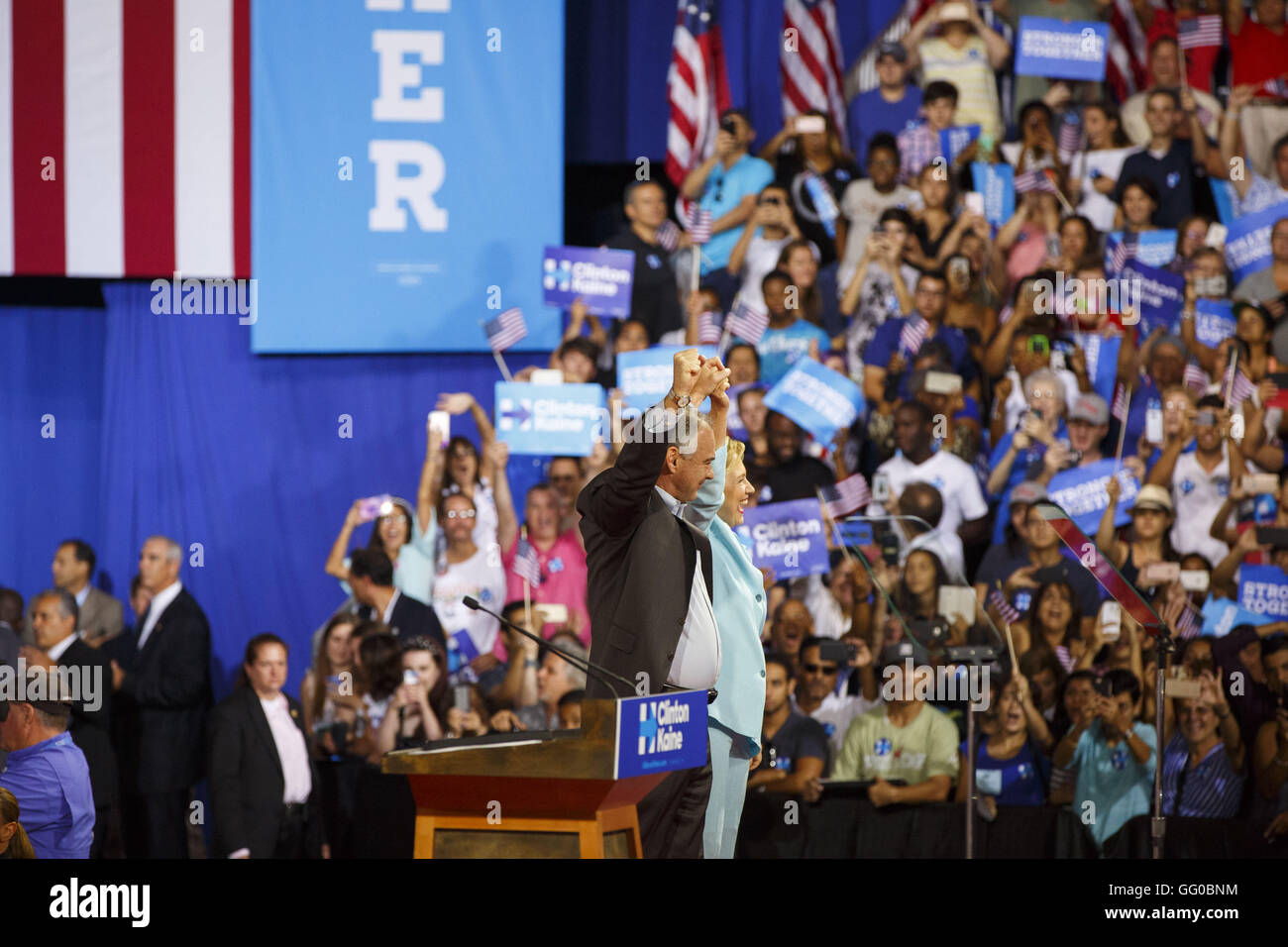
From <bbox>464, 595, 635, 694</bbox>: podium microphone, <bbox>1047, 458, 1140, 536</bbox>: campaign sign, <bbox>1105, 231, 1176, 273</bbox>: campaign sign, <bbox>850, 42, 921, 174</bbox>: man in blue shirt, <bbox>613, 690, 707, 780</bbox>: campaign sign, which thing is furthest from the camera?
<bbox>850, 42, 921, 174</bbox>: man in blue shirt

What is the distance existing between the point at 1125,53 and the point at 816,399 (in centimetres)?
292

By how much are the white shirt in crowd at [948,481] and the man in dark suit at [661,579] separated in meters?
3.60

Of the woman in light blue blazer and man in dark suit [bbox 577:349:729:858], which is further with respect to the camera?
the woman in light blue blazer

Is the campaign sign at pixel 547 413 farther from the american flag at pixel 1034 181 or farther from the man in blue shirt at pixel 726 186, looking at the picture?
the american flag at pixel 1034 181

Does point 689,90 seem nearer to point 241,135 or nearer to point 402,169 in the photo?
point 402,169

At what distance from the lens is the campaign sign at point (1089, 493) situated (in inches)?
296

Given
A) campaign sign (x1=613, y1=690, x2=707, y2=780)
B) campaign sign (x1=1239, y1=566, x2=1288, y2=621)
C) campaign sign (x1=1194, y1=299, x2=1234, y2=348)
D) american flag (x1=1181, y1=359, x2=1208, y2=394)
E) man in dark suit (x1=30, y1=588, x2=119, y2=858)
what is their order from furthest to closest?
campaign sign (x1=1194, y1=299, x2=1234, y2=348) < american flag (x1=1181, y1=359, x2=1208, y2=394) < campaign sign (x1=1239, y1=566, x2=1288, y2=621) < man in dark suit (x1=30, y1=588, x2=119, y2=858) < campaign sign (x1=613, y1=690, x2=707, y2=780)

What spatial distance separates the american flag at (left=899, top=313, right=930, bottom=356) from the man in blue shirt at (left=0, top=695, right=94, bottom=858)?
13.8 feet

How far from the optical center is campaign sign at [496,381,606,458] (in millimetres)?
7812

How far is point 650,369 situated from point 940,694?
2.02 metres

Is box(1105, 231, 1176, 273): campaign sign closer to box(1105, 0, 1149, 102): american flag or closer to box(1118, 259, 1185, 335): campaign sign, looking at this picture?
box(1118, 259, 1185, 335): campaign sign

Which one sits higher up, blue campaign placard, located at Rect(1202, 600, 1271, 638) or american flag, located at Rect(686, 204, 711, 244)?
american flag, located at Rect(686, 204, 711, 244)

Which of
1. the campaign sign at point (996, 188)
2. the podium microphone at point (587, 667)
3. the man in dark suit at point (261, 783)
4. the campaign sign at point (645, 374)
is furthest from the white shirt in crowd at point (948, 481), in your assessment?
the podium microphone at point (587, 667)

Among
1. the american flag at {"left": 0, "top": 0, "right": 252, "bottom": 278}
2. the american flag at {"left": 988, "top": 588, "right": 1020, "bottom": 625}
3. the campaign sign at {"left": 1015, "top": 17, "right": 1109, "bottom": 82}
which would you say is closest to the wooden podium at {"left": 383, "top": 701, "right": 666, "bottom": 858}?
the american flag at {"left": 988, "top": 588, "right": 1020, "bottom": 625}
